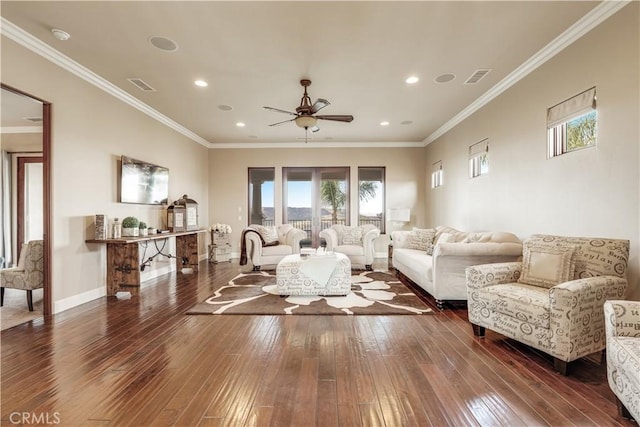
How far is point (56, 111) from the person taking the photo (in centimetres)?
348

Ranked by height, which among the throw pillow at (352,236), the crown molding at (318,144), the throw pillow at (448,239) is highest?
the crown molding at (318,144)

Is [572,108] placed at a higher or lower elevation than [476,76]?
lower

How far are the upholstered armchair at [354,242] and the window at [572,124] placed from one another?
3366mm

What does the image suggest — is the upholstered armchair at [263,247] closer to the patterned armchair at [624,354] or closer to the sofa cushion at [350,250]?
the sofa cushion at [350,250]

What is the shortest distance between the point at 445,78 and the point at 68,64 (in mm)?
4788

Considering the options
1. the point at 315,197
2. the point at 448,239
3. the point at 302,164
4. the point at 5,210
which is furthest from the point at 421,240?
the point at 5,210

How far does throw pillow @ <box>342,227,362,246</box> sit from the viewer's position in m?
6.48

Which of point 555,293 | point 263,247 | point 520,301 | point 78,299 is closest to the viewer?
point 555,293

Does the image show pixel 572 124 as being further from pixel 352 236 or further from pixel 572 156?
pixel 352 236

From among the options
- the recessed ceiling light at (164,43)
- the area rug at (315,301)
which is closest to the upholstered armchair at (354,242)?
the area rug at (315,301)

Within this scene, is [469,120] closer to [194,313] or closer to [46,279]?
[194,313]

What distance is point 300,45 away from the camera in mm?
3244

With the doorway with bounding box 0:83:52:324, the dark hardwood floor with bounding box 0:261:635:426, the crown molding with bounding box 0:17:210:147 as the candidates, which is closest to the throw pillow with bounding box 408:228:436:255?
the dark hardwood floor with bounding box 0:261:635:426

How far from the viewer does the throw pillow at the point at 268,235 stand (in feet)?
20.2
